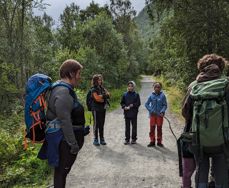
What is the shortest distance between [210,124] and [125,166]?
444 centimetres

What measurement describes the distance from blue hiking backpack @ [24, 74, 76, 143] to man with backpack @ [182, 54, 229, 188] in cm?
158

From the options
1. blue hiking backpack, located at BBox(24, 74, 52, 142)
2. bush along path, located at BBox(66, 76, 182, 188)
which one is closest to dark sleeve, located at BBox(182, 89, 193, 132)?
blue hiking backpack, located at BBox(24, 74, 52, 142)

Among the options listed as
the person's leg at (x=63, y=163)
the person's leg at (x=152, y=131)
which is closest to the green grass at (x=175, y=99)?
the person's leg at (x=152, y=131)

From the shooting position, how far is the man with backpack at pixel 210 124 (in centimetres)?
464

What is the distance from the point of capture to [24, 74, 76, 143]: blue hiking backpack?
16.8ft

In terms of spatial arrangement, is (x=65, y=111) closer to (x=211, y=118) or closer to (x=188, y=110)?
(x=188, y=110)

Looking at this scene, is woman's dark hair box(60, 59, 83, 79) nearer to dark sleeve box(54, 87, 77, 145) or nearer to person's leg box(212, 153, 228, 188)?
dark sleeve box(54, 87, 77, 145)

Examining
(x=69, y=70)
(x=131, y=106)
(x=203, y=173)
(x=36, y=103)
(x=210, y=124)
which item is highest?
(x=69, y=70)

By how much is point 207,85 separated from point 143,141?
7261 millimetres

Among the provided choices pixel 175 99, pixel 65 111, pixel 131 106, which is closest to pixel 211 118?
pixel 65 111

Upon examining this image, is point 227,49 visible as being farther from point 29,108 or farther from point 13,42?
point 13,42

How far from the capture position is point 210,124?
15.3ft

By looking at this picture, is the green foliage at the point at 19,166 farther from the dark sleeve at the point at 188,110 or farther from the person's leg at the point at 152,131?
the dark sleeve at the point at 188,110

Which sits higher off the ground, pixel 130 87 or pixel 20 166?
pixel 130 87
